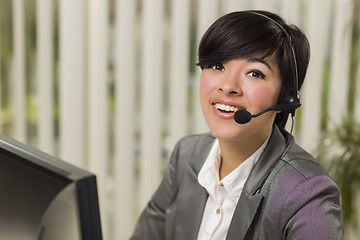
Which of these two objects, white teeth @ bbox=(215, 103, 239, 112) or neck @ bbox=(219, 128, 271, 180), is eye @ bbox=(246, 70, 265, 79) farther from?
neck @ bbox=(219, 128, 271, 180)

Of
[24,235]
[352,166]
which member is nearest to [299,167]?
[24,235]

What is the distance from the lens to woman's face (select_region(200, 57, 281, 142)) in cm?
112

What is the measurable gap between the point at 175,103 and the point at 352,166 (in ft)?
2.95

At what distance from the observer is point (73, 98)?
259cm

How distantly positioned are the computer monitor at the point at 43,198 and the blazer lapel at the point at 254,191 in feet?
1.72

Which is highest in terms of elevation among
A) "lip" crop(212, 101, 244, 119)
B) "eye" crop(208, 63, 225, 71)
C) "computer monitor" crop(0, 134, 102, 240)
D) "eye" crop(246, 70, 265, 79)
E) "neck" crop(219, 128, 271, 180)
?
"eye" crop(208, 63, 225, 71)

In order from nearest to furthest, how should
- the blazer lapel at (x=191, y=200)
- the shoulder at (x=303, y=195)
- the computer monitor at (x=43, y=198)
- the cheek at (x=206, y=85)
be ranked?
the computer monitor at (x=43, y=198), the shoulder at (x=303, y=195), the cheek at (x=206, y=85), the blazer lapel at (x=191, y=200)

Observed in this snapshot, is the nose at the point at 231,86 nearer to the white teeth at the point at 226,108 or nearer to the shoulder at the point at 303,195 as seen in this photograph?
the white teeth at the point at 226,108

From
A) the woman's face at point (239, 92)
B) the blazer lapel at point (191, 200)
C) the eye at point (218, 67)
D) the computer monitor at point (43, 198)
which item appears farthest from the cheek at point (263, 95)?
the computer monitor at point (43, 198)

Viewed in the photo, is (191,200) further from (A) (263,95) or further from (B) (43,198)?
(B) (43,198)

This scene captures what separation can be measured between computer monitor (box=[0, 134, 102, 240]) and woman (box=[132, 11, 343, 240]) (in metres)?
0.48

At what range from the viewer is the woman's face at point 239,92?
1.12 m

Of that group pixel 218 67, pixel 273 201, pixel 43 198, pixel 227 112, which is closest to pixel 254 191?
pixel 273 201

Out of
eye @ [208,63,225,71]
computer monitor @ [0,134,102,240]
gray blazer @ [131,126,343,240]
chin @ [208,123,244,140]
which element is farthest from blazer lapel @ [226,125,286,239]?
computer monitor @ [0,134,102,240]
